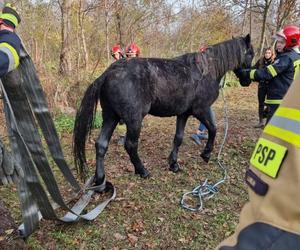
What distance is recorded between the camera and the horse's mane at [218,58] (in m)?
4.92

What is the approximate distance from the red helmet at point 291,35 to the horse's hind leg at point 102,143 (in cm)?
247

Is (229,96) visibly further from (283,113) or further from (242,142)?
(283,113)

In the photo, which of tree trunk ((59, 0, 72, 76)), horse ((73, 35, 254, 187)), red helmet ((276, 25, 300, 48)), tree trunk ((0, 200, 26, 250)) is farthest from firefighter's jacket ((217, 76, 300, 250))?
tree trunk ((59, 0, 72, 76))

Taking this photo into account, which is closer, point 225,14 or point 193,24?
point 193,24

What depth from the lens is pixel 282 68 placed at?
469 cm

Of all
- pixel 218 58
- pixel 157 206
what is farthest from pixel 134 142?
pixel 218 58

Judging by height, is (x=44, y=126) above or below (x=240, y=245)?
below

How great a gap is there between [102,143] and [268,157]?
12.5ft

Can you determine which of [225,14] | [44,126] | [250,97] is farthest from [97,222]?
[225,14]

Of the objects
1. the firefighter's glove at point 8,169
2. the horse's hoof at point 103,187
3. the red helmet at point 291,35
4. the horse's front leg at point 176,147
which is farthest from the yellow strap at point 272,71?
the firefighter's glove at point 8,169

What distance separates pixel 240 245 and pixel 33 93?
260 centimetres

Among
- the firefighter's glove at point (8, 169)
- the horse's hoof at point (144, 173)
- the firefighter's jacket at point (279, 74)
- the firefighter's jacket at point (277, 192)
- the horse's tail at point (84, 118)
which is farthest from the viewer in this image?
the horse's hoof at point (144, 173)

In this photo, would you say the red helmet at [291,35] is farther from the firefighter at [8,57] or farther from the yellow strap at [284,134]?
the yellow strap at [284,134]

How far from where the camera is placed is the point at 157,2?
1194cm
